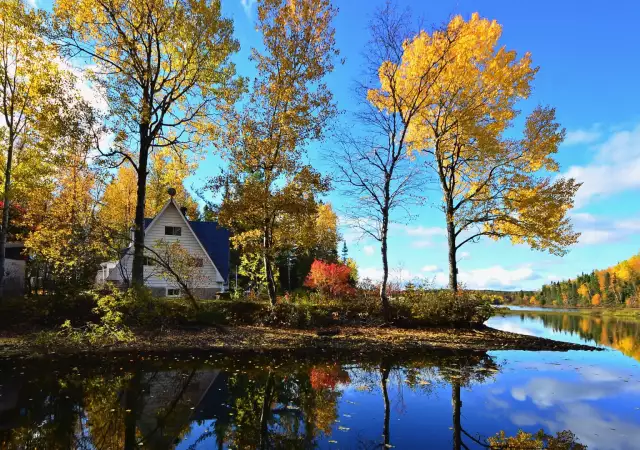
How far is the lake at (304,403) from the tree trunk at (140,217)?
182 inches

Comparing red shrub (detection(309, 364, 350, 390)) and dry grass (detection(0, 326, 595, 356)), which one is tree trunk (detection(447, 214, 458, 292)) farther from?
red shrub (detection(309, 364, 350, 390))

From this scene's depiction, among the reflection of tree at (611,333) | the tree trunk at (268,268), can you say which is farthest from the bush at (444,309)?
the reflection of tree at (611,333)

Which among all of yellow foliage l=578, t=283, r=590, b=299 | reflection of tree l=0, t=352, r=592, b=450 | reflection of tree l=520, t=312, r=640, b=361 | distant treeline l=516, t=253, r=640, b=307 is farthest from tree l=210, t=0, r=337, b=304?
yellow foliage l=578, t=283, r=590, b=299

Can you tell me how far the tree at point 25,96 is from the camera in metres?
16.5

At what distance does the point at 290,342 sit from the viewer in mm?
12531

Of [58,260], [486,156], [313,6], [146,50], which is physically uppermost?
[313,6]

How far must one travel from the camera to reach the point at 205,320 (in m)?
14.8

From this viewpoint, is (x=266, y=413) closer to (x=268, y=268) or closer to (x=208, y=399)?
(x=208, y=399)

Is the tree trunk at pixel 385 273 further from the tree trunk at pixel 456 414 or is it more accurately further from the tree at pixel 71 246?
the tree at pixel 71 246

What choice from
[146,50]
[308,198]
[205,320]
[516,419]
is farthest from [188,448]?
[146,50]

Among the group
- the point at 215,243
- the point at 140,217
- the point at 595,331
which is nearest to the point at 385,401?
the point at 140,217

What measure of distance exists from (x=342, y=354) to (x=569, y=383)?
5703 mm

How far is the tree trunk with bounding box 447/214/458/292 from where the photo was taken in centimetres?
1781

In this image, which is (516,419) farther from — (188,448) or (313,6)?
(313,6)
